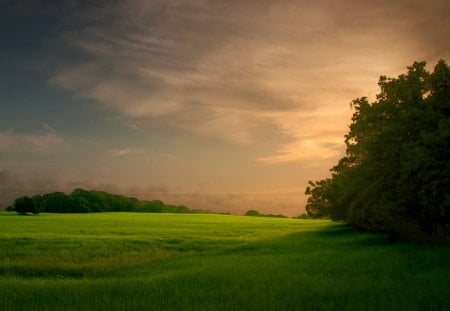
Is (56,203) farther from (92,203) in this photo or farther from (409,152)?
(409,152)

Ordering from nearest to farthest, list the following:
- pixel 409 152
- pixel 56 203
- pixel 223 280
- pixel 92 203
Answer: pixel 223 280
pixel 409 152
pixel 56 203
pixel 92 203

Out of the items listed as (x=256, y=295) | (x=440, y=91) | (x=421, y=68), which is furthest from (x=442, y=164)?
(x=256, y=295)

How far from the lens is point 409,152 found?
76.0ft

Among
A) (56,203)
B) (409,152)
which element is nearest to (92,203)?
(56,203)

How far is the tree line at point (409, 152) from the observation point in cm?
Answer: 2294

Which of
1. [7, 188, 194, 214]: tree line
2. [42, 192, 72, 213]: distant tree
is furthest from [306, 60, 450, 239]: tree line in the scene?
[42, 192, 72, 213]: distant tree

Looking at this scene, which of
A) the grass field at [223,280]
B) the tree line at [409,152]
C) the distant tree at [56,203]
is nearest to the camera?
the grass field at [223,280]

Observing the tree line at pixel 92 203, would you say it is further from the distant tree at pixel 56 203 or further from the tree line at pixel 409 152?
the tree line at pixel 409 152

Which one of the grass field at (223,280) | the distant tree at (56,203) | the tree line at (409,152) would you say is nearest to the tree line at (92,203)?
the distant tree at (56,203)

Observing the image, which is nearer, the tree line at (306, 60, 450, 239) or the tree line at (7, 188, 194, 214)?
the tree line at (306, 60, 450, 239)

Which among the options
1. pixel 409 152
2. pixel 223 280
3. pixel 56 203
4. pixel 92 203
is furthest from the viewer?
pixel 92 203

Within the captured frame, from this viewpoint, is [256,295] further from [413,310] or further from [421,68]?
[421,68]

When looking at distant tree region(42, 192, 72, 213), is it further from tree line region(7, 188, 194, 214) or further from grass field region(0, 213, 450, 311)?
grass field region(0, 213, 450, 311)

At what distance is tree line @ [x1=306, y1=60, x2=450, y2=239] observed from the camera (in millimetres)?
22938
